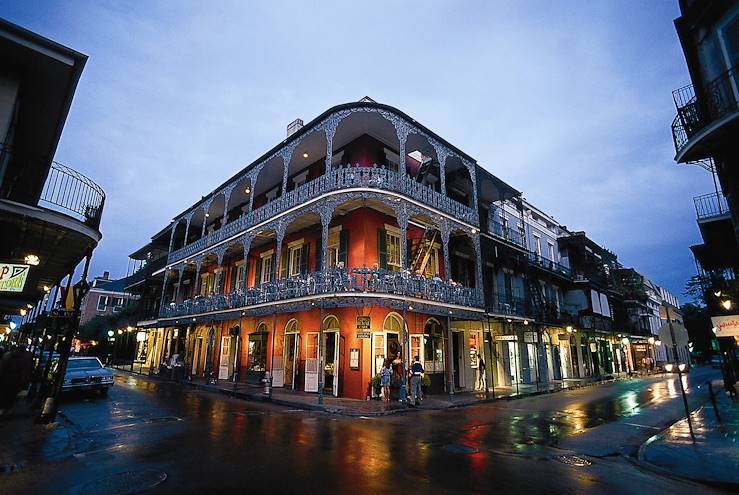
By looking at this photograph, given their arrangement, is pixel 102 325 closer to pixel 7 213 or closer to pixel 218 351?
pixel 218 351

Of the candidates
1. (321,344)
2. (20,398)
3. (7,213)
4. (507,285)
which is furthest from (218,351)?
(507,285)

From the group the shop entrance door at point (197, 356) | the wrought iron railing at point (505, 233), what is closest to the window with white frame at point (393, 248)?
the wrought iron railing at point (505, 233)

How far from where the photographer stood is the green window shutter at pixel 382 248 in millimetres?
16422

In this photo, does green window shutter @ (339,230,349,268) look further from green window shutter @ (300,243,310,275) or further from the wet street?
the wet street

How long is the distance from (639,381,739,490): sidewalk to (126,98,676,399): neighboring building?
26.4 ft

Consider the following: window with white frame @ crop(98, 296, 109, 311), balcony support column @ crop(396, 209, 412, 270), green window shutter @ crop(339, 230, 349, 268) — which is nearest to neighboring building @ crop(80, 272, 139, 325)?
window with white frame @ crop(98, 296, 109, 311)

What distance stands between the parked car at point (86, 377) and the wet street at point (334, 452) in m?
2.18

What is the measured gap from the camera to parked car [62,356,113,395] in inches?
546

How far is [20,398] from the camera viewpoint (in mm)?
14023

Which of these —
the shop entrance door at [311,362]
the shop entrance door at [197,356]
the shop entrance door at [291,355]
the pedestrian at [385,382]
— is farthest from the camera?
the shop entrance door at [197,356]

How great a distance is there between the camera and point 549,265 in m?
27.5

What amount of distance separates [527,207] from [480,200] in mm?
7075

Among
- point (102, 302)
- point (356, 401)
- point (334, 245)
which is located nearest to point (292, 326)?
point (334, 245)

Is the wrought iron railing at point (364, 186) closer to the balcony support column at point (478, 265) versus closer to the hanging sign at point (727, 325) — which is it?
the balcony support column at point (478, 265)
